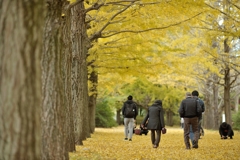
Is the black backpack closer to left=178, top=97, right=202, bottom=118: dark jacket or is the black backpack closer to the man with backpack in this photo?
the man with backpack

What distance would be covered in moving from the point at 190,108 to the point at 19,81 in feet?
32.4

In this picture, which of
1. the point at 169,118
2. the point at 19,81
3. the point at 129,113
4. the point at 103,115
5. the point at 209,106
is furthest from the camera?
the point at 169,118

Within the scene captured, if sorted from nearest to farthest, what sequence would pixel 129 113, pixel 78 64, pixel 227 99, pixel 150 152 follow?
pixel 150 152 → pixel 78 64 → pixel 129 113 → pixel 227 99

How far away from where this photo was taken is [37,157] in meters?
4.22

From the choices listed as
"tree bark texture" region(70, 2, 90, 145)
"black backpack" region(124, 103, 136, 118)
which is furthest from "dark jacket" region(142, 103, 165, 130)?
"black backpack" region(124, 103, 136, 118)

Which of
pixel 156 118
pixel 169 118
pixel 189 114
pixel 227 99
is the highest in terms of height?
pixel 227 99

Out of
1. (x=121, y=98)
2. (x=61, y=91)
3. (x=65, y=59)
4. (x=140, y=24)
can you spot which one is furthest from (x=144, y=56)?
(x=121, y=98)

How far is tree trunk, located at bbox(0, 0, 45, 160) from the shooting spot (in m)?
4.05

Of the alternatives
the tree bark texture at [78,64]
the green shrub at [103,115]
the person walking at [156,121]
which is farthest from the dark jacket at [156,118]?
the green shrub at [103,115]

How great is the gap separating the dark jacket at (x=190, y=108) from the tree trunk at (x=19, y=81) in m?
9.58

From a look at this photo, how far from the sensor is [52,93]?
23.9 feet

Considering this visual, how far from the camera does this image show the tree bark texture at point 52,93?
7.19 metres

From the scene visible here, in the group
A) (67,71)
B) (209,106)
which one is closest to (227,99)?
(209,106)

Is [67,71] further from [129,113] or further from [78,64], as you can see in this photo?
[129,113]
